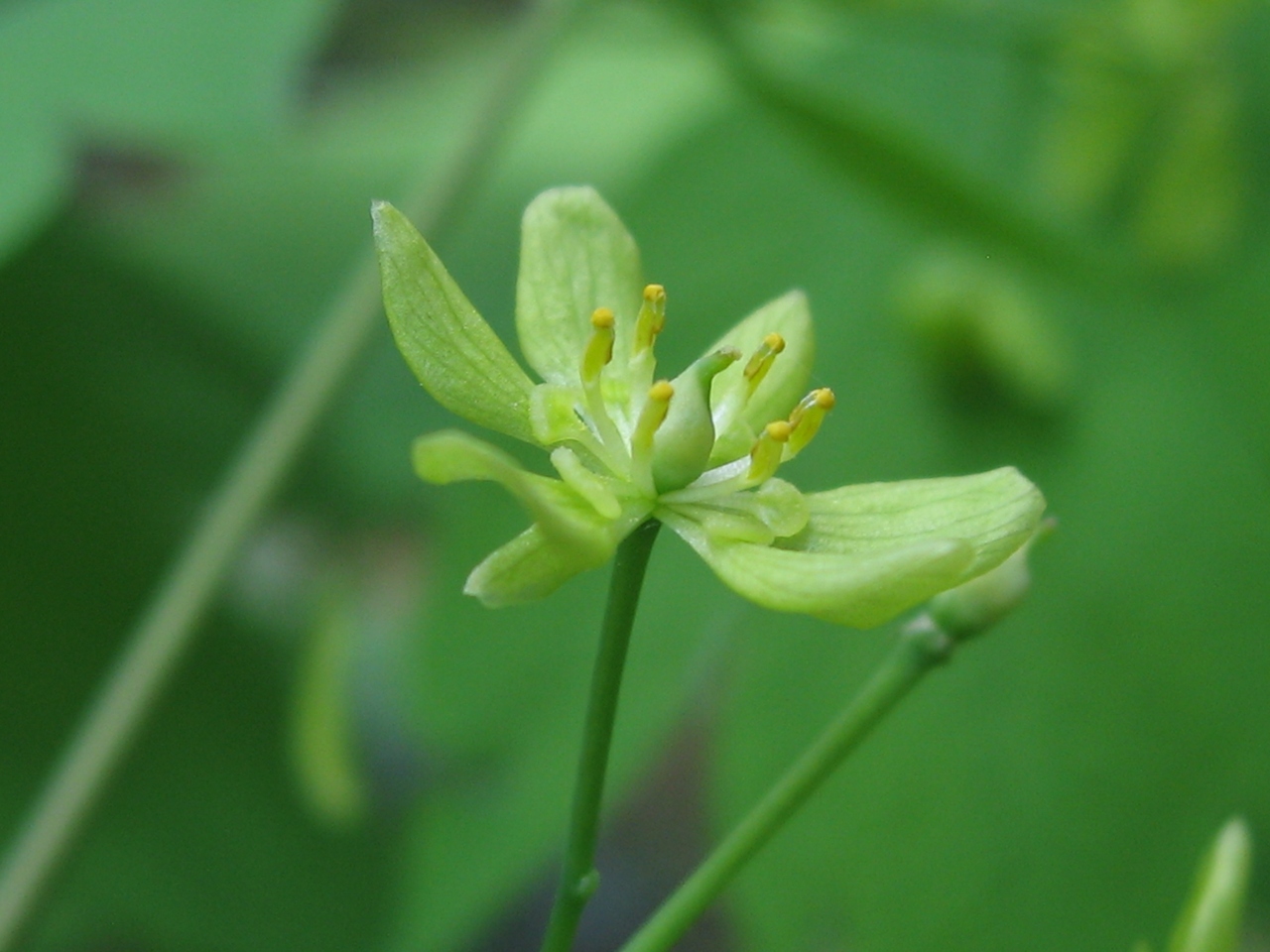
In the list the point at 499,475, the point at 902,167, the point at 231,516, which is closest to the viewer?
the point at 499,475

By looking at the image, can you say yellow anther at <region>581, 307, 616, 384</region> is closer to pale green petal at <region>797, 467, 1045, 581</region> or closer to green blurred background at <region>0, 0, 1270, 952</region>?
pale green petal at <region>797, 467, 1045, 581</region>

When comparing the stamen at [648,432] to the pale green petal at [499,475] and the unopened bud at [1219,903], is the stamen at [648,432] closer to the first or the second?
the pale green petal at [499,475]

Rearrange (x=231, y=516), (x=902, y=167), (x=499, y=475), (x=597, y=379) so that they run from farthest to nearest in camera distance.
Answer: (x=902, y=167)
(x=231, y=516)
(x=597, y=379)
(x=499, y=475)

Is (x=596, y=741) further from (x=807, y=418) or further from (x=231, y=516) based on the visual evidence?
(x=231, y=516)

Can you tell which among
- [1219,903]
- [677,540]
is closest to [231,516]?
[677,540]

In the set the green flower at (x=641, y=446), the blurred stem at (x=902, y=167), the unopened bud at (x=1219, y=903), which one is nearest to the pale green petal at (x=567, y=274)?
the green flower at (x=641, y=446)

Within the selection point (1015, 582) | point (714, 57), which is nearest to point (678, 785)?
point (714, 57)

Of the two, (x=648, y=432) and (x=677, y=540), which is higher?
(x=648, y=432)
